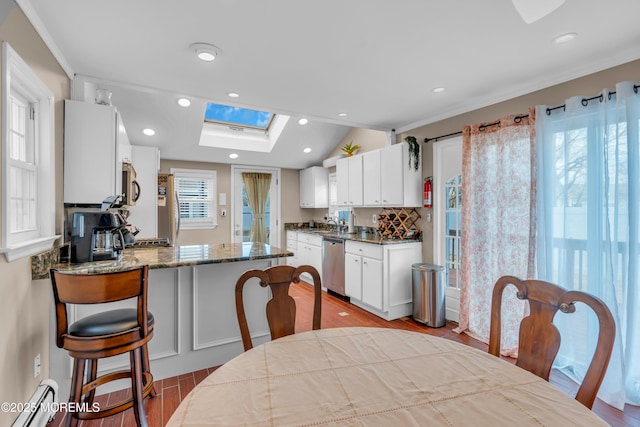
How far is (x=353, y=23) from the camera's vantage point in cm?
182

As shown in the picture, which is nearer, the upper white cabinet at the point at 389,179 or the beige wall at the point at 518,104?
the beige wall at the point at 518,104

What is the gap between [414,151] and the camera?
379 cm

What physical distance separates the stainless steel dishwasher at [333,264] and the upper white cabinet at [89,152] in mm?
2866

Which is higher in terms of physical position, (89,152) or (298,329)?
(89,152)

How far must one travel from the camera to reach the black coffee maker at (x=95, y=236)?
221 cm

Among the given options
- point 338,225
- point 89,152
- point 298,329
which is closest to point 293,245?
point 338,225

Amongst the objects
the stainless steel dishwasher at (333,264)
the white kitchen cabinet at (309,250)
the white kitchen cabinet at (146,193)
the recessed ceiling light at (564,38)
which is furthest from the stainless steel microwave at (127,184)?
the recessed ceiling light at (564,38)

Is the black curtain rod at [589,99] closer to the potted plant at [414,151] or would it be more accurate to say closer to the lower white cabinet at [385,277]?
the potted plant at [414,151]

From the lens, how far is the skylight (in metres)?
4.83

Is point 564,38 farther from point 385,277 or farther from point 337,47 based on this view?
point 385,277

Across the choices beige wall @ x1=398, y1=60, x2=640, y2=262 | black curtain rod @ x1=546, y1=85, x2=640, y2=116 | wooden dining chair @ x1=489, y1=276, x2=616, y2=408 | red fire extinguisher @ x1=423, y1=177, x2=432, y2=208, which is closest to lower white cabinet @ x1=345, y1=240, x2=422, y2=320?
beige wall @ x1=398, y1=60, x2=640, y2=262

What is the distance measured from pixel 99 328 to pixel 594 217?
3.33 metres

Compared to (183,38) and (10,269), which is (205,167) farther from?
(10,269)

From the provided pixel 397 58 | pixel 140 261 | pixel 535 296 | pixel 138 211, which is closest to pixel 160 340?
pixel 140 261
